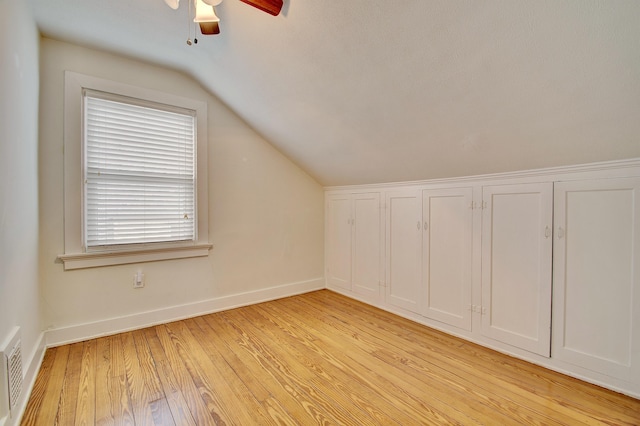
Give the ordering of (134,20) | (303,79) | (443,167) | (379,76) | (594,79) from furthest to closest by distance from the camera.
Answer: (443,167) → (303,79) → (134,20) → (379,76) → (594,79)

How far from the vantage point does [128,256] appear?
2611mm

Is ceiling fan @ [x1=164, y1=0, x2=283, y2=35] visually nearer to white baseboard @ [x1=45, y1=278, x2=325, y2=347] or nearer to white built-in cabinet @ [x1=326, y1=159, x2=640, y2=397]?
white built-in cabinet @ [x1=326, y1=159, x2=640, y2=397]

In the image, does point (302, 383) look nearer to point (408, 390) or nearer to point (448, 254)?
point (408, 390)

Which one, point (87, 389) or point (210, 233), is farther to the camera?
point (210, 233)

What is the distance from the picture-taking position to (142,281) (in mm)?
2691

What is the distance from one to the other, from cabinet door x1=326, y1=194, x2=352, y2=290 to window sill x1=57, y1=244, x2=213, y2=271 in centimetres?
156

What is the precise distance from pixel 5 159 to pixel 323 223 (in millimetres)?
3054

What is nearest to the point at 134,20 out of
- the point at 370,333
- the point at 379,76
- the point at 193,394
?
the point at 379,76

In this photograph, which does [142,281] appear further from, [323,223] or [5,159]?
[323,223]

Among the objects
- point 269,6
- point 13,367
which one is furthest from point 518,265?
point 13,367

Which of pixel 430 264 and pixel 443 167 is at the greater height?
pixel 443 167

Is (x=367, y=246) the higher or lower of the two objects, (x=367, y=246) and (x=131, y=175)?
the lower

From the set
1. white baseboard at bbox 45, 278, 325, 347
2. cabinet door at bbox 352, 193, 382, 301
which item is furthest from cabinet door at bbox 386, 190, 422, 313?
white baseboard at bbox 45, 278, 325, 347

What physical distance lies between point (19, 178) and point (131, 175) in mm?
886
